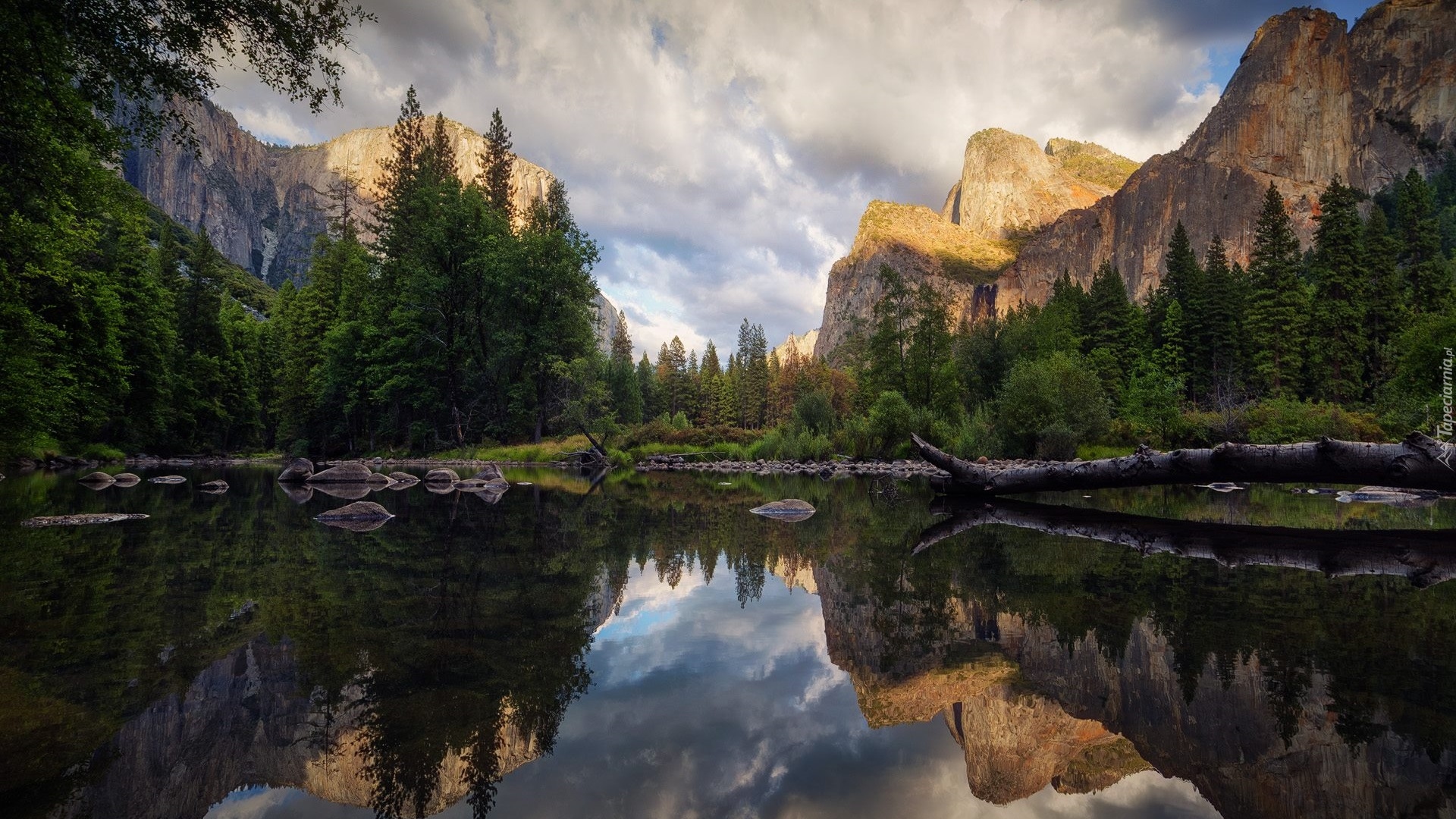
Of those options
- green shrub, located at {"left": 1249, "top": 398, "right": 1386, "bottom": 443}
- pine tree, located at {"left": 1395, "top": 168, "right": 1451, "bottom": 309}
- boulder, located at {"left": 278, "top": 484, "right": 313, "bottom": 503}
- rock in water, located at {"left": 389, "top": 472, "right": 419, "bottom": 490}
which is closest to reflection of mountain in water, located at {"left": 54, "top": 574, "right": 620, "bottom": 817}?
boulder, located at {"left": 278, "top": 484, "right": 313, "bottom": 503}

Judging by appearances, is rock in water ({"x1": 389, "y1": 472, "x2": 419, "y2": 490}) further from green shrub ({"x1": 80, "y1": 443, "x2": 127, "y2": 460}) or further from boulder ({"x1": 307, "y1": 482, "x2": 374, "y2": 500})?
green shrub ({"x1": 80, "y1": 443, "x2": 127, "y2": 460})

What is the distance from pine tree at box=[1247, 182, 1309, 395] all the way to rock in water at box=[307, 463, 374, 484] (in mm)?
52883

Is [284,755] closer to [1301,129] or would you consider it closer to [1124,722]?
[1124,722]

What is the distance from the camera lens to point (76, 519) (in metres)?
8.36

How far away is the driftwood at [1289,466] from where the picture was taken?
694 centimetres

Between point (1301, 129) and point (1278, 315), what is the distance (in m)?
126

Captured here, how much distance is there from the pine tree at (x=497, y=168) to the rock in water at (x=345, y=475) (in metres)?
27.7

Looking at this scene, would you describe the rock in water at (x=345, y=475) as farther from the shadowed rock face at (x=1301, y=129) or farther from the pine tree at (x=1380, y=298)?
the shadowed rock face at (x=1301, y=129)

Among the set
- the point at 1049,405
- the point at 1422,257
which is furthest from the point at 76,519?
the point at 1422,257

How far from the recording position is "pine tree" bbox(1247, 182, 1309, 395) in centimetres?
4238

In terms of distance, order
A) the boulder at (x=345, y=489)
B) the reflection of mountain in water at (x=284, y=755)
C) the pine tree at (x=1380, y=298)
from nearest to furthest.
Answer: the reflection of mountain in water at (x=284, y=755)
the boulder at (x=345, y=489)
the pine tree at (x=1380, y=298)

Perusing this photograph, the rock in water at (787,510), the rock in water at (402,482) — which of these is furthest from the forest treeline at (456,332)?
the rock in water at (787,510)

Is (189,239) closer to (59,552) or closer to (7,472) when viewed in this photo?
(7,472)

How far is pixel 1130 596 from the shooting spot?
442 centimetres
